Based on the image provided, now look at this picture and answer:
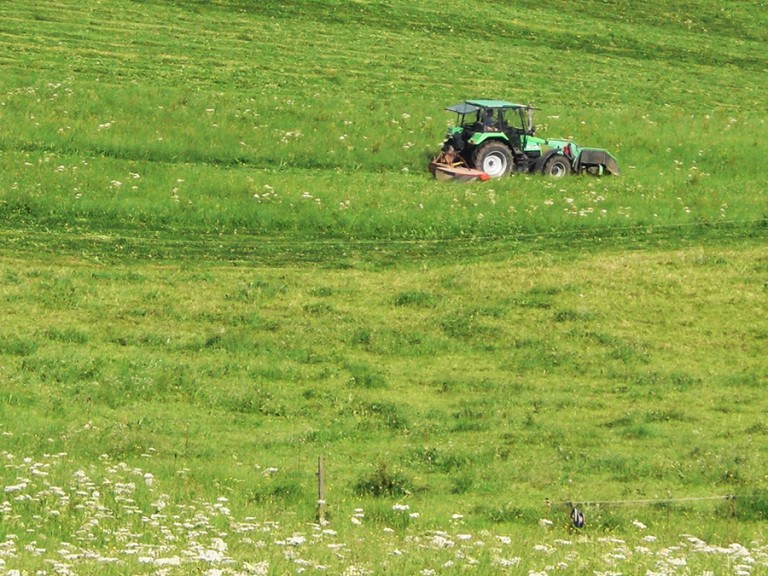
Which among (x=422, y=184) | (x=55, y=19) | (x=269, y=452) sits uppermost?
(x=55, y=19)

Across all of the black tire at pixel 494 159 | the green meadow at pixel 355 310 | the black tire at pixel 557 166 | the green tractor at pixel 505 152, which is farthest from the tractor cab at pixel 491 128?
the green meadow at pixel 355 310

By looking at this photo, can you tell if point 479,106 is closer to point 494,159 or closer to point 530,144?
point 494,159

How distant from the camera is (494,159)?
33906 mm

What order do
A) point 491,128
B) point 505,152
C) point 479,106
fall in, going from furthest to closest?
point 479,106 → point 491,128 → point 505,152

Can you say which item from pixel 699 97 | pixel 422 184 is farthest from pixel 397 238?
pixel 699 97

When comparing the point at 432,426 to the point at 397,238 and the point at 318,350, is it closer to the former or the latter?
the point at 318,350

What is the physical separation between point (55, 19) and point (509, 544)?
115 ft

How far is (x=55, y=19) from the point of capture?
44.0 meters

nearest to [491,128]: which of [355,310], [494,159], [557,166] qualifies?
[494,159]

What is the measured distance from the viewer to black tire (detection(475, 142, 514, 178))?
110 ft

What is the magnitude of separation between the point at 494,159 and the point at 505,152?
0.33m

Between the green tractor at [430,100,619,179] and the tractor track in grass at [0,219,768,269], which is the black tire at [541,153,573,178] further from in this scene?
the tractor track in grass at [0,219,768,269]

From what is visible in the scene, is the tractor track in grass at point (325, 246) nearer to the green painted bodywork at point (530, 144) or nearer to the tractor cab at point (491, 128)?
the green painted bodywork at point (530, 144)

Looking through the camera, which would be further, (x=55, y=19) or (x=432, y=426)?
(x=55, y=19)
